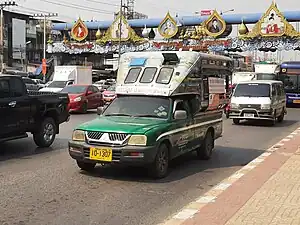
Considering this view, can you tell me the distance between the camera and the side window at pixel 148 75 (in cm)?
952

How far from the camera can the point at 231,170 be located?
973cm

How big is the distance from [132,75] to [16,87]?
3.04 metres

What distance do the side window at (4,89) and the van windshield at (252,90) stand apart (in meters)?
11.3

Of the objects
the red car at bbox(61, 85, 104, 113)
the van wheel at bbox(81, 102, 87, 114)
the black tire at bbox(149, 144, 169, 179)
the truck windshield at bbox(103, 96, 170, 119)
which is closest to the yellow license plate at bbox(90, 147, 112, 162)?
the black tire at bbox(149, 144, 169, 179)

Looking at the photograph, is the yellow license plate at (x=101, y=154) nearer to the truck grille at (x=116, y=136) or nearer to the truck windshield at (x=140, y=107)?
the truck grille at (x=116, y=136)

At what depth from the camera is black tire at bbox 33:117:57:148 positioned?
11797 millimetres

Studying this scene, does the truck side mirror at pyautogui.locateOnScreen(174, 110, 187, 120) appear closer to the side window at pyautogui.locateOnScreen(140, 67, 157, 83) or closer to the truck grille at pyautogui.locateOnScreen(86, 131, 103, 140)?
the side window at pyautogui.locateOnScreen(140, 67, 157, 83)

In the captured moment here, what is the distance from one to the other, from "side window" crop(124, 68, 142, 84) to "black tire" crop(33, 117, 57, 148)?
10.5 ft

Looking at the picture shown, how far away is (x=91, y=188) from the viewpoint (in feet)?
25.0

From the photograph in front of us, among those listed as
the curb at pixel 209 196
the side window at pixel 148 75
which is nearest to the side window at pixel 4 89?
the side window at pixel 148 75

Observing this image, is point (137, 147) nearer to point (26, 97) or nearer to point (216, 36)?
point (26, 97)

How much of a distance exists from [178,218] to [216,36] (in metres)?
36.1

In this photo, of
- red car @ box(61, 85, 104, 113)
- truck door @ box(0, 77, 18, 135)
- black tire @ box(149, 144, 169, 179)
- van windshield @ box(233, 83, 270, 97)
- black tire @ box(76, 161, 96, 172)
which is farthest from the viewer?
red car @ box(61, 85, 104, 113)

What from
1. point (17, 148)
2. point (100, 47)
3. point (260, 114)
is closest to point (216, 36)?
point (100, 47)
